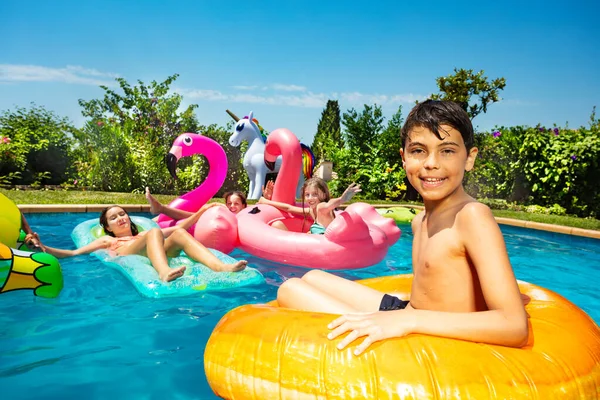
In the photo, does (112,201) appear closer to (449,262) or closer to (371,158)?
(371,158)

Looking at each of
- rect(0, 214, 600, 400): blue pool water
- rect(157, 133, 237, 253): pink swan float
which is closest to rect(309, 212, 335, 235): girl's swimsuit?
rect(0, 214, 600, 400): blue pool water

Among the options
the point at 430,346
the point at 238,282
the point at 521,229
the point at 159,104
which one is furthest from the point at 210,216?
the point at 159,104

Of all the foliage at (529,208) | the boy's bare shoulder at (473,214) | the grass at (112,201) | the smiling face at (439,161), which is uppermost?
the smiling face at (439,161)

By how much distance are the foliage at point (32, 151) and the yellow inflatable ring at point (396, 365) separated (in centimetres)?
1176

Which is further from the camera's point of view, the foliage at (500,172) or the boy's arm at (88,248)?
the foliage at (500,172)

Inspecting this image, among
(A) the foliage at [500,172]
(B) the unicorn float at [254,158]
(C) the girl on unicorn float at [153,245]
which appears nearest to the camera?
(C) the girl on unicorn float at [153,245]

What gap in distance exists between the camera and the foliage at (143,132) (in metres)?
11.9

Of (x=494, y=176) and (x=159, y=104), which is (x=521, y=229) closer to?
(x=494, y=176)

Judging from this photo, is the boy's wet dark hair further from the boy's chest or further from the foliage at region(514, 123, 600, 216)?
the foliage at region(514, 123, 600, 216)

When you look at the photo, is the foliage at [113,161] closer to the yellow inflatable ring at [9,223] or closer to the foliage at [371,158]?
the foliage at [371,158]

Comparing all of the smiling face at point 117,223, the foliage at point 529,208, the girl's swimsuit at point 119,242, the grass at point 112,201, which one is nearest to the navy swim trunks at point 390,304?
the girl's swimsuit at point 119,242

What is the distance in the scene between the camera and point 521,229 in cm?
862

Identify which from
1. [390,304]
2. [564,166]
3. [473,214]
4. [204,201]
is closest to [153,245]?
[204,201]

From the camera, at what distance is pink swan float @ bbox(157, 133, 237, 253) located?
16.8 ft
